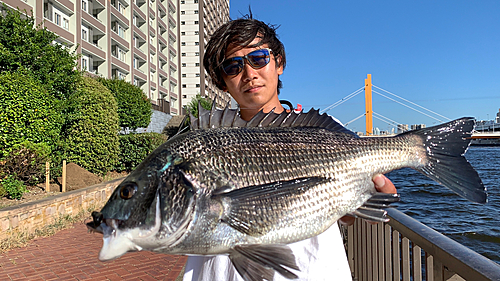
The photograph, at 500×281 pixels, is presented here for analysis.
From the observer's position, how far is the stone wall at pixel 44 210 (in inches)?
255

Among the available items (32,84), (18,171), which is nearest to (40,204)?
(18,171)

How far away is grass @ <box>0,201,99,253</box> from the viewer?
638 cm

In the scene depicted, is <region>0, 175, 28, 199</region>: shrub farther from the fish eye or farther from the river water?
the river water

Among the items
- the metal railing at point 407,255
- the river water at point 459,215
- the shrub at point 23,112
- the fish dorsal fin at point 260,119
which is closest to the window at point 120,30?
the shrub at point 23,112

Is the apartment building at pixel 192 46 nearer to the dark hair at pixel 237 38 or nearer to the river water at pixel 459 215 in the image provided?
the river water at pixel 459 215

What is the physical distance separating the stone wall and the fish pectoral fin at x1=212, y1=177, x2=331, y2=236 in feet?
23.2

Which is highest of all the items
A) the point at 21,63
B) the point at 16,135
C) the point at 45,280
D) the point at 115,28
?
the point at 115,28

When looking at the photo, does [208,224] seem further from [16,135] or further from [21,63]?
[21,63]

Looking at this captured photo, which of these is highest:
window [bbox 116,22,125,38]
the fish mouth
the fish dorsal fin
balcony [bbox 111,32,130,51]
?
window [bbox 116,22,125,38]

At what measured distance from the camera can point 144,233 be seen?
4.40ft

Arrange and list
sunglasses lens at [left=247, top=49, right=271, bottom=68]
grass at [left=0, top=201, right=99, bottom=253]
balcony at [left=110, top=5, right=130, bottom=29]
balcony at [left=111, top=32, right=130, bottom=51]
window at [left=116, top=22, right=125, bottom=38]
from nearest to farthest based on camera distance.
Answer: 1. sunglasses lens at [left=247, top=49, right=271, bottom=68]
2. grass at [left=0, top=201, right=99, bottom=253]
3. balcony at [left=111, top=32, right=130, bottom=51]
4. balcony at [left=110, top=5, right=130, bottom=29]
5. window at [left=116, top=22, right=125, bottom=38]

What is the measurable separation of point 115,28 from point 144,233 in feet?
132

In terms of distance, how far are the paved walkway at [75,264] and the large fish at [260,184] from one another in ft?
13.8

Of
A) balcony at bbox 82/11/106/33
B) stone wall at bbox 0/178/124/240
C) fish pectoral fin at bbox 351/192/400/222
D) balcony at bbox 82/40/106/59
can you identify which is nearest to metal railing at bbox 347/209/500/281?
fish pectoral fin at bbox 351/192/400/222
